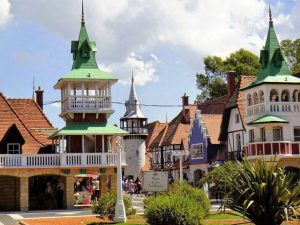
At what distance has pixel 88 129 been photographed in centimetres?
4162

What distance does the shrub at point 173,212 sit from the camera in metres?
22.1

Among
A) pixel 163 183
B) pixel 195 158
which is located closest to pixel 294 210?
pixel 163 183

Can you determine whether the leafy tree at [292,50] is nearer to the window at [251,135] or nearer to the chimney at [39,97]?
the window at [251,135]

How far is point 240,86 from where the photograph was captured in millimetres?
52625

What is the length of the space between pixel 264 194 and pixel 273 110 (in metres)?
27.0

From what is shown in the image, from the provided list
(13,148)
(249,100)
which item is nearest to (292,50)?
(249,100)

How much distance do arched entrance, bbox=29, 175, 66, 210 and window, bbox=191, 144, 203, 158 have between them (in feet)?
58.4

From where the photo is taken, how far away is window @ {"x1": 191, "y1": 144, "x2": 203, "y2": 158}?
189 feet

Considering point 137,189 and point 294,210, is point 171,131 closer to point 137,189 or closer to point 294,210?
point 137,189

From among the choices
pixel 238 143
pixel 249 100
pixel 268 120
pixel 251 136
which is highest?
pixel 249 100

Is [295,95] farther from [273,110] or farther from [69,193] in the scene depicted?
[69,193]

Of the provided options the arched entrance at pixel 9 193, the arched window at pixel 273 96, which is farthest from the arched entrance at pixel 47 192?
the arched window at pixel 273 96

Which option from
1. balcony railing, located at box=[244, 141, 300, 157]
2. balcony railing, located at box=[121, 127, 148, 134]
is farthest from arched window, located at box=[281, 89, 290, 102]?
balcony railing, located at box=[121, 127, 148, 134]

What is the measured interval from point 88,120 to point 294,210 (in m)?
25.1
